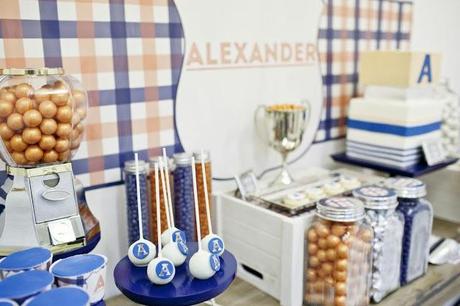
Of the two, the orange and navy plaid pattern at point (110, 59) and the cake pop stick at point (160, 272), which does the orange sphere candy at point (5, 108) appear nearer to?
the orange and navy plaid pattern at point (110, 59)

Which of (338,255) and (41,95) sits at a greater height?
(41,95)

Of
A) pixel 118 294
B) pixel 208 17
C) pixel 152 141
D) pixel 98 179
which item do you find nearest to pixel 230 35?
pixel 208 17

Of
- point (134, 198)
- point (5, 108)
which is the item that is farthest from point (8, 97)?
point (134, 198)

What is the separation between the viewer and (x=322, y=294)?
3.74 feet

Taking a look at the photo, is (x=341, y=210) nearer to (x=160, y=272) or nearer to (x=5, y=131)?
(x=160, y=272)

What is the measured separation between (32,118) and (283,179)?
2.57 feet

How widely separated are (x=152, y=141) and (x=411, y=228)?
72cm

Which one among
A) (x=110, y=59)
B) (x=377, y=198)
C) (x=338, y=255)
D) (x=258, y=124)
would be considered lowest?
(x=338, y=255)

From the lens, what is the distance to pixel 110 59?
3.77ft

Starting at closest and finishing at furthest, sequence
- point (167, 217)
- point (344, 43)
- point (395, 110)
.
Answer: point (167, 217) < point (395, 110) < point (344, 43)

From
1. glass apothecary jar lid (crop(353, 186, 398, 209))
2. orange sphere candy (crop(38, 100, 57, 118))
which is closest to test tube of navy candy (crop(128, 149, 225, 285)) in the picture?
orange sphere candy (crop(38, 100, 57, 118))

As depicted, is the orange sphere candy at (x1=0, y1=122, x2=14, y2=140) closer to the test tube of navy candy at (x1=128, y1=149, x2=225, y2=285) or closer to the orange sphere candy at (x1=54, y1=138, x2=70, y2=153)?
the orange sphere candy at (x1=54, y1=138, x2=70, y2=153)

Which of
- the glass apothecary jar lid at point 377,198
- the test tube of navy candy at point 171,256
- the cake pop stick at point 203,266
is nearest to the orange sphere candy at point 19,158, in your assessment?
the test tube of navy candy at point 171,256

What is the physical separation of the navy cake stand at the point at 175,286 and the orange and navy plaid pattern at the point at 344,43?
34.9 inches
